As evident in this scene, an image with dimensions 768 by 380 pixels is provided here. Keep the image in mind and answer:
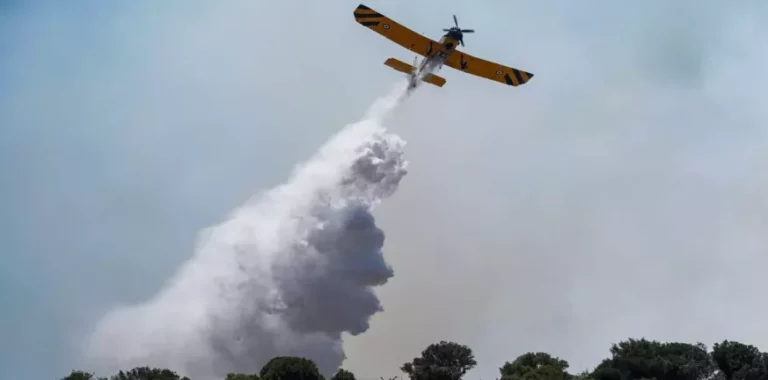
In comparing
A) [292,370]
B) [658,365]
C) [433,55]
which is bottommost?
[292,370]

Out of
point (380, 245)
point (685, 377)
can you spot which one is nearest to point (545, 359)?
point (685, 377)

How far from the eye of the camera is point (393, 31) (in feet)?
187

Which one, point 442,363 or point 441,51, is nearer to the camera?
point 441,51

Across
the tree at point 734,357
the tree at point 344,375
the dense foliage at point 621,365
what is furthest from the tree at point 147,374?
the tree at point 734,357

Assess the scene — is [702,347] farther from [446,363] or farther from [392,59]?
[392,59]

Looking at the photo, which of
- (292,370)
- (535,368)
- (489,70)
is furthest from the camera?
(535,368)

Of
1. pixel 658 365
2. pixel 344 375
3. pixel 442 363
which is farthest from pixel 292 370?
pixel 658 365

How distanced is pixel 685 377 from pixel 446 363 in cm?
2520

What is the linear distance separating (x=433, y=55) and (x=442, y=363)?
1289 inches

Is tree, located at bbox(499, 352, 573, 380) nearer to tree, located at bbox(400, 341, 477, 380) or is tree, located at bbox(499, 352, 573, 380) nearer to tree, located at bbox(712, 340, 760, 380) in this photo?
Answer: tree, located at bbox(400, 341, 477, 380)

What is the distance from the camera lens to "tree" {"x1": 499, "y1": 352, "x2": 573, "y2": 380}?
6473 centimetres

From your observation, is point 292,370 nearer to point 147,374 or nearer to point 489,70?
point 147,374

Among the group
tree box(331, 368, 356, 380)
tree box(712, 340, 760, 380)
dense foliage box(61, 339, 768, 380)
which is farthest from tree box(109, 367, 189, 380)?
tree box(712, 340, 760, 380)

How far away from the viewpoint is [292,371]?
61281mm
